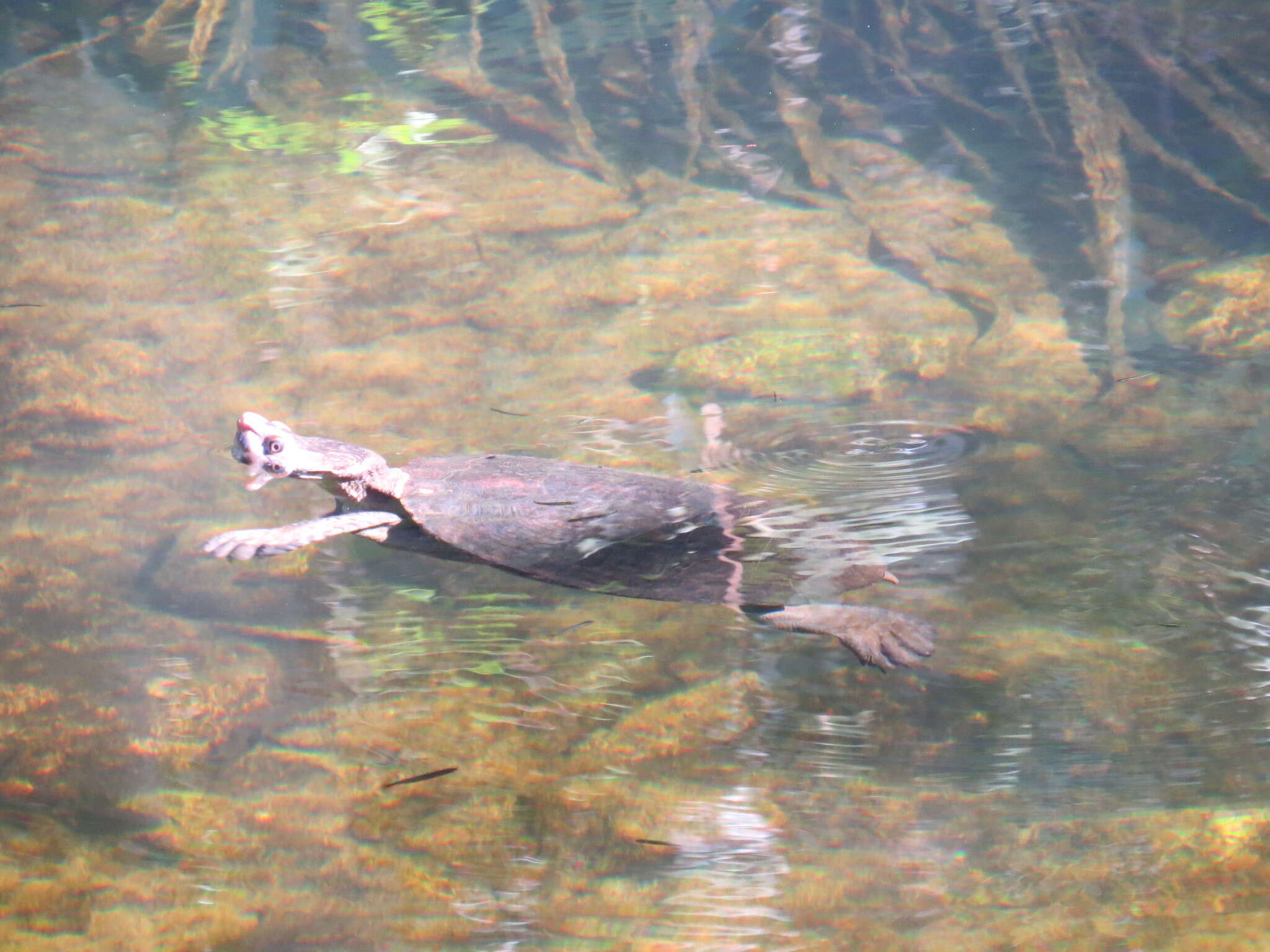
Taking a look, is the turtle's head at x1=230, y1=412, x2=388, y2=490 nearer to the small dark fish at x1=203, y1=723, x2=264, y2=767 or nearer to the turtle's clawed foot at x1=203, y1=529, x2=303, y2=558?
the turtle's clawed foot at x1=203, y1=529, x2=303, y2=558

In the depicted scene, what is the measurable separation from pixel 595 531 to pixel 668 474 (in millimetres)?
573

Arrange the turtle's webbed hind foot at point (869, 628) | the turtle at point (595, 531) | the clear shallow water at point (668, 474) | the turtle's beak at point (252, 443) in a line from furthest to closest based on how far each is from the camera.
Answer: the turtle's beak at point (252, 443) < the turtle at point (595, 531) < the turtle's webbed hind foot at point (869, 628) < the clear shallow water at point (668, 474)

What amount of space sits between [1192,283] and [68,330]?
567cm

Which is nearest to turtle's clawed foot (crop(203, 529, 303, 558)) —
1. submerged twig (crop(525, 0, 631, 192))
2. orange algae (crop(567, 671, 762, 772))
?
orange algae (crop(567, 671, 762, 772))

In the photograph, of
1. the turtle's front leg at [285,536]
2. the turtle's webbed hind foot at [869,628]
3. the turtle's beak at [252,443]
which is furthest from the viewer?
the turtle's beak at [252,443]

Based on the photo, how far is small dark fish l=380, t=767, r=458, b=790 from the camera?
2.03m

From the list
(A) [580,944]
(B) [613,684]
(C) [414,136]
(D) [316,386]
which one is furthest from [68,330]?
(A) [580,944]

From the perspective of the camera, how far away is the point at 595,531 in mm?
2697

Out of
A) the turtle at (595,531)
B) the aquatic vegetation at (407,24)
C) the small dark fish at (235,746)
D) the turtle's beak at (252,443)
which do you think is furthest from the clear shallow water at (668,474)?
the aquatic vegetation at (407,24)

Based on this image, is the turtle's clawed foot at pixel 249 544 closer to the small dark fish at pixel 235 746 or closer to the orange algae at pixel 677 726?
the small dark fish at pixel 235 746

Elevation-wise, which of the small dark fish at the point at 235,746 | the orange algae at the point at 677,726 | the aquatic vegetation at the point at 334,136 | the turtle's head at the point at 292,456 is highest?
the aquatic vegetation at the point at 334,136

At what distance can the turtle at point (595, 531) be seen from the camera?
2.52 m

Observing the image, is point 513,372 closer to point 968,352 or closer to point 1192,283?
point 968,352

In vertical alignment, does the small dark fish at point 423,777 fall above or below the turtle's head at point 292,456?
below
